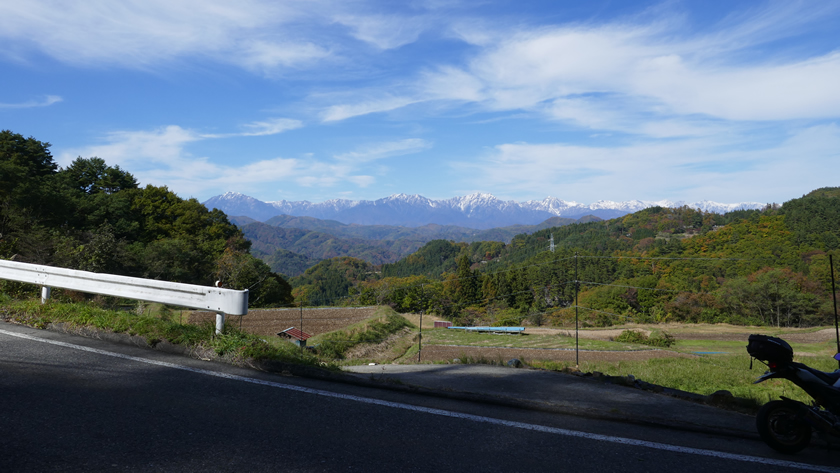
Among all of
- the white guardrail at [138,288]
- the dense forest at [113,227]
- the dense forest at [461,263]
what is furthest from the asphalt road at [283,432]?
the dense forest at [113,227]

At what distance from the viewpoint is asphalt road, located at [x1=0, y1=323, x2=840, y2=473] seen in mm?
3145

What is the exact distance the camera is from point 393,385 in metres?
5.26

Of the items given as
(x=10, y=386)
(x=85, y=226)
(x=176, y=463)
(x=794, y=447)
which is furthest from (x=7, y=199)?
(x=794, y=447)

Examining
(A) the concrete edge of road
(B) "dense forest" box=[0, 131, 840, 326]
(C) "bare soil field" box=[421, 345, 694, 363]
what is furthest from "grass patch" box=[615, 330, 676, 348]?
(A) the concrete edge of road

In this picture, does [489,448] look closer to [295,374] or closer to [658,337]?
[295,374]

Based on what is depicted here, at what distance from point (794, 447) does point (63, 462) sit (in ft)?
17.8

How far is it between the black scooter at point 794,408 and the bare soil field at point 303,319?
27.0 meters

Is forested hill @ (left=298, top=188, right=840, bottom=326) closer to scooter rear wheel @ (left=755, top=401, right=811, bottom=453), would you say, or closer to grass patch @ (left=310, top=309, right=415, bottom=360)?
grass patch @ (left=310, top=309, right=415, bottom=360)

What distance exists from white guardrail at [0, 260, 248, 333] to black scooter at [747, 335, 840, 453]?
570 centimetres

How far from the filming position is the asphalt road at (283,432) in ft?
10.3

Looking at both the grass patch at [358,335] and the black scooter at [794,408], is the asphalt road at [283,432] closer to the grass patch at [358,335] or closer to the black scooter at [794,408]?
the black scooter at [794,408]

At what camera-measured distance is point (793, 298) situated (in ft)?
220

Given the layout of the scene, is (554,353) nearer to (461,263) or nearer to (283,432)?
(283,432)

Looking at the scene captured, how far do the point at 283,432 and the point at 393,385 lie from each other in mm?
1792
